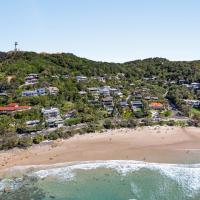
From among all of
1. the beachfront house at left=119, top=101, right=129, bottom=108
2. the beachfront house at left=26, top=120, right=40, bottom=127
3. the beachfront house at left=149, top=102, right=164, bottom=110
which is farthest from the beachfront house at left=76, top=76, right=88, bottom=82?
the beachfront house at left=26, top=120, right=40, bottom=127

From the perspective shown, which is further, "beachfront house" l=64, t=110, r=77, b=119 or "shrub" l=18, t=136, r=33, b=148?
"beachfront house" l=64, t=110, r=77, b=119

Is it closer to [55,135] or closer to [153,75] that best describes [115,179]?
[55,135]

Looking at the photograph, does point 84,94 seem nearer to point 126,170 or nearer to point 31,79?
point 31,79

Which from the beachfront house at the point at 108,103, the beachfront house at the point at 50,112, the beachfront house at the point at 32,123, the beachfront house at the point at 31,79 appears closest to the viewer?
the beachfront house at the point at 32,123

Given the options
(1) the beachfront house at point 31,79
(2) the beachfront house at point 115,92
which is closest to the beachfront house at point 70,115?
(2) the beachfront house at point 115,92

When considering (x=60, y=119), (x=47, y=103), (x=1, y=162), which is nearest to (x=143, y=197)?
(x=1, y=162)

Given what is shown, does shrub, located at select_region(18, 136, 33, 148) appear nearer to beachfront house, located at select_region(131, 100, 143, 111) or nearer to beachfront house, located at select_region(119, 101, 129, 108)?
beachfront house, located at select_region(119, 101, 129, 108)

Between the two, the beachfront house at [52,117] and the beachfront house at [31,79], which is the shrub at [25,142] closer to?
the beachfront house at [52,117]

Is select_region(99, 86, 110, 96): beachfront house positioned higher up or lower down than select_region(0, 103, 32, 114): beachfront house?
higher up
